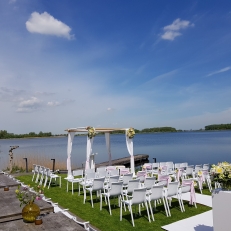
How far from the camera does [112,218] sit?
622cm

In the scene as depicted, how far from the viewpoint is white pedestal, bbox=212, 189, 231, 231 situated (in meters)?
3.98

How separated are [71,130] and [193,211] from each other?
681 centimetres

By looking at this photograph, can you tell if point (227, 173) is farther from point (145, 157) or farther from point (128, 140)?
point (145, 157)

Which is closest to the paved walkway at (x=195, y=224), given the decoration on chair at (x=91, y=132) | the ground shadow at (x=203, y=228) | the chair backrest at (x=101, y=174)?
the ground shadow at (x=203, y=228)

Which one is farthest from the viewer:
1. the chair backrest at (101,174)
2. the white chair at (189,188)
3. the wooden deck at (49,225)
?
the chair backrest at (101,174)

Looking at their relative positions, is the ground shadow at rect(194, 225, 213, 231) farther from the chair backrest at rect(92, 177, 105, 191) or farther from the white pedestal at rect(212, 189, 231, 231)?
the chair backrest at rect(92, 177, 105, 191)

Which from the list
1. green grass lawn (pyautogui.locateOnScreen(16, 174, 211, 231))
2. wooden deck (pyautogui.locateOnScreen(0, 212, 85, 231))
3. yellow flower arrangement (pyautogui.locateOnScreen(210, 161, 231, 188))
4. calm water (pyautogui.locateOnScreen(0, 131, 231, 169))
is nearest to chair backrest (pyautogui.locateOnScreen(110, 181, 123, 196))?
green grass lawn (pyautogui.locateOnScreen(16, 174, 211, 231))

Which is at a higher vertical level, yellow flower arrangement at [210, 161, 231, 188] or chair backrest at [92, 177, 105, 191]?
yellow flower arrangement at [210, 161, 231, 188]

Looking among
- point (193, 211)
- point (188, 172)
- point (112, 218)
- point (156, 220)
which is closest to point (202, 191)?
point (188, 172)

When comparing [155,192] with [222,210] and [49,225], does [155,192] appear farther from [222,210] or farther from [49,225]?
[49,225]

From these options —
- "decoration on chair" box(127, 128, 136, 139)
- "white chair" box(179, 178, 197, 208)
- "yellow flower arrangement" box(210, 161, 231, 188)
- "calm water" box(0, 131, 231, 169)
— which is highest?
"decoration on chair" box(127, 128, 136, 139)

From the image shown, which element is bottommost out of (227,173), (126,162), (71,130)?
(126,162)

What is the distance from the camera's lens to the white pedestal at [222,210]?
3980mm

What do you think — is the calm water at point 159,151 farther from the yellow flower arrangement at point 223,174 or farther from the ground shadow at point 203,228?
the yellow flower arrangement at point 223,174
